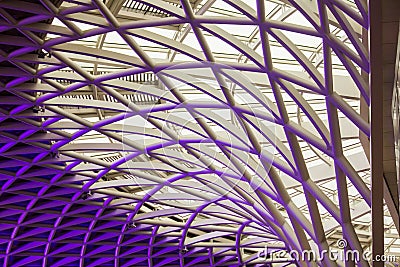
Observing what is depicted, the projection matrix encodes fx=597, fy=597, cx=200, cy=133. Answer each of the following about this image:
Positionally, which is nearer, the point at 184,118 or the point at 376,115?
the point at 376,115

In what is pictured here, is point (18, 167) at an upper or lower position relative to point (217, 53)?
lower

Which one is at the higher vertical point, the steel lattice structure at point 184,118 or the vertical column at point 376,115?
the steel lattice structure at point 184,118

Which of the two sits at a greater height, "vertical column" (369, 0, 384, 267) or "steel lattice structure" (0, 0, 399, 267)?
"steel lattice structure" (0, 0, 399, 267)

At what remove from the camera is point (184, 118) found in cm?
2962

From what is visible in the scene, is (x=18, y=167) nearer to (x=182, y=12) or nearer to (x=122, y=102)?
(x=122, y=102)

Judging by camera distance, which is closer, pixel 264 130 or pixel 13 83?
pixel 264 130

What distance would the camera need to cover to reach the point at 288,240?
30344mm

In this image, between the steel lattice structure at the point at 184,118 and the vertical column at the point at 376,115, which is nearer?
the vertical column at the point at 376,115

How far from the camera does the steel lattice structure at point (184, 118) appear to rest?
20.5m

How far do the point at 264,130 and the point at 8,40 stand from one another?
435 inches

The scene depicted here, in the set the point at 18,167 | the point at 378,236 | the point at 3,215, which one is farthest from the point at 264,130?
the point at 3,215

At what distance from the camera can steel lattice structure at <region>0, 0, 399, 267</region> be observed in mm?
20484

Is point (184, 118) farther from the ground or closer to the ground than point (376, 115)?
farther from the ground

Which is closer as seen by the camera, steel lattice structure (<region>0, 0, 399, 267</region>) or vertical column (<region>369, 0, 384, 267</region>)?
vertical column (<region>369, 0, 384, 267</region>)
